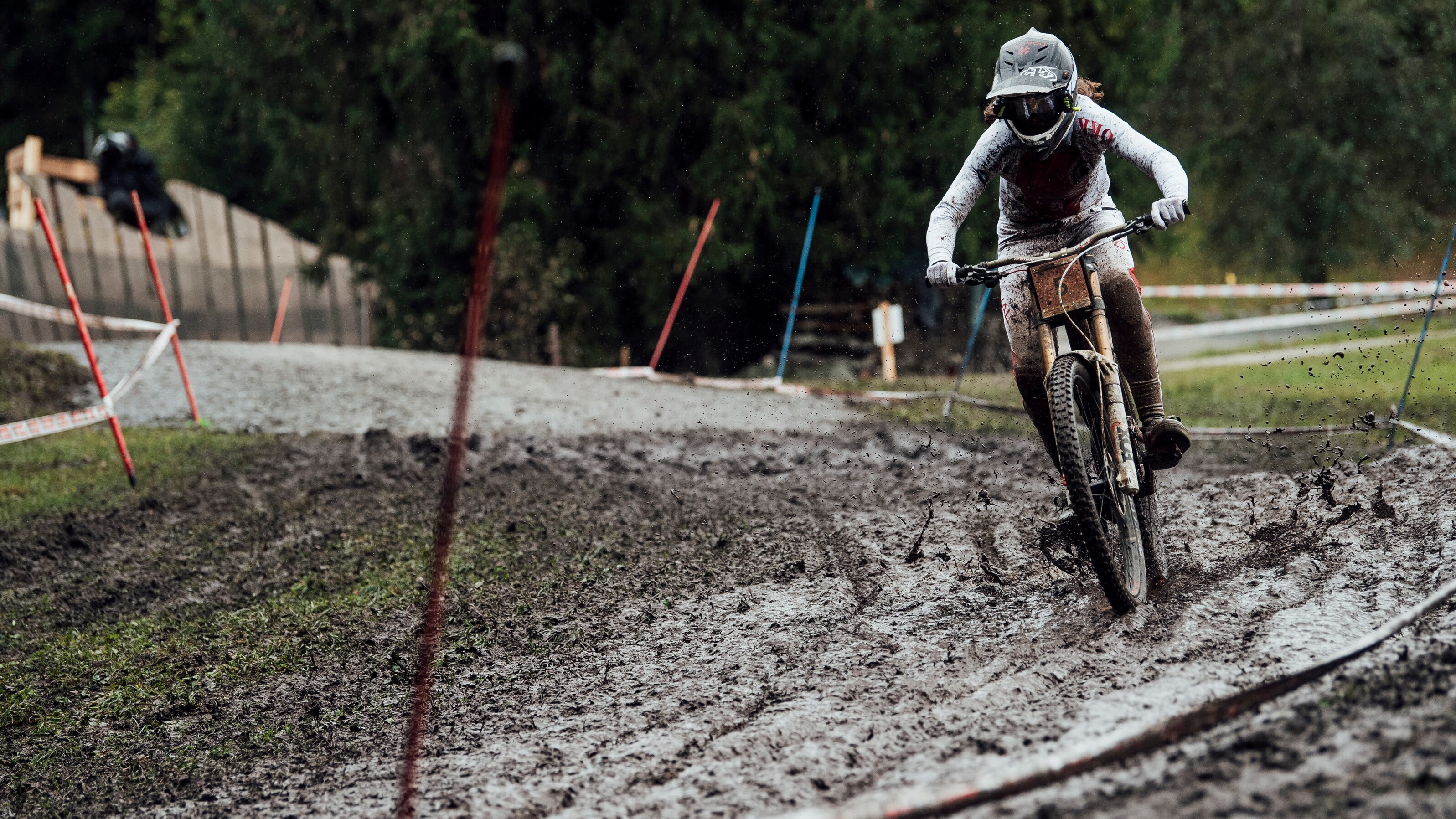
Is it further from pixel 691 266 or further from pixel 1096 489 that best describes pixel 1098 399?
pixel 691 266

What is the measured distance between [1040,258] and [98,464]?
7.61m

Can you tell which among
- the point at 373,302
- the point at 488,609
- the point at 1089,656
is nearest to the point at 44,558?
the point at 488,609

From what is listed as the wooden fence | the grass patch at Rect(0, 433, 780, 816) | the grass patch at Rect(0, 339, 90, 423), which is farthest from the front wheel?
the wooden fence

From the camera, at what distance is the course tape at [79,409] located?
7.51 metres

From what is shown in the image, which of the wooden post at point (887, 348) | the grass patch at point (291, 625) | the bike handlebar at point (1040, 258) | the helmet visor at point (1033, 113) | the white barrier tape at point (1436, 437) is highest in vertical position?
the helmet visor at point (1033, 113)

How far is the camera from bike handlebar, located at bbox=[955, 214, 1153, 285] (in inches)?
169

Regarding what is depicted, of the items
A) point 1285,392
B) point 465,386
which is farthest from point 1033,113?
point 1285,392

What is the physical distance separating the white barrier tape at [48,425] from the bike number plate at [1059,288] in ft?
19.6

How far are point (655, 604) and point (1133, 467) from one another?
2011 millimetres

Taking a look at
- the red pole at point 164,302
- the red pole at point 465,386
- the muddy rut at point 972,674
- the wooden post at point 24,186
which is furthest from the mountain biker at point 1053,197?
the wooden post at point 24,186

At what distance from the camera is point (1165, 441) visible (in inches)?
184

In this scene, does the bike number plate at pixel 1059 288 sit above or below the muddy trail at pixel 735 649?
above

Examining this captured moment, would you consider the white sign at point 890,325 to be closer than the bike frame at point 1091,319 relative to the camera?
No

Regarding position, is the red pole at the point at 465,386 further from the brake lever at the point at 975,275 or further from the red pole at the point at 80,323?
the red pole at the point at 80,323
